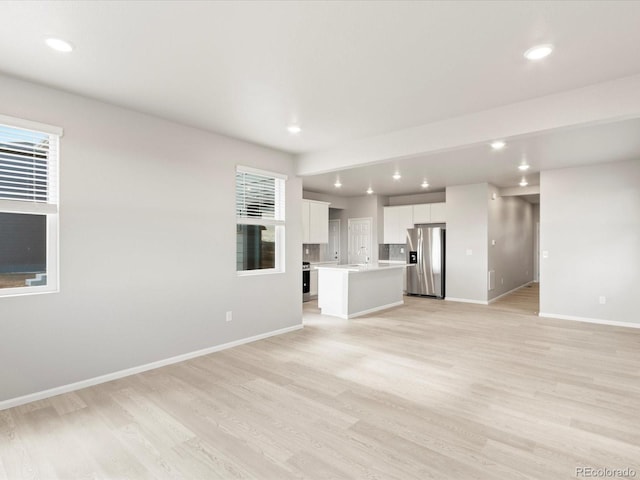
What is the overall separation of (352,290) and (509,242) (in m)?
4.91

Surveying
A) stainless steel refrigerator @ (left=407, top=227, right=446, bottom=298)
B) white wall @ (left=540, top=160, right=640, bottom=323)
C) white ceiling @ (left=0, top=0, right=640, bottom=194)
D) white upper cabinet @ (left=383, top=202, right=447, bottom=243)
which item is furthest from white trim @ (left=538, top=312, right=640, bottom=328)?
white ceiling @ (left=0, top=0, right=640, bottom=194)

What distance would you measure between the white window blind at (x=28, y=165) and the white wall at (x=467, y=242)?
7.18 metres

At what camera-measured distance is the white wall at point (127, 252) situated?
2.94 meters

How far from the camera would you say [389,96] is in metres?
3.15

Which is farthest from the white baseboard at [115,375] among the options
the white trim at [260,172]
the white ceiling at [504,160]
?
the white ceiling at [504,160]

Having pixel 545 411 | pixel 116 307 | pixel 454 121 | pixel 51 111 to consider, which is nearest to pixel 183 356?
pixel 116 307

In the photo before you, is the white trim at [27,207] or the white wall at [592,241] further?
the white wall at [592,241]

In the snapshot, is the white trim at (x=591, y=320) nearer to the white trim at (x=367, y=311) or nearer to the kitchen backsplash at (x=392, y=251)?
the white trim at (x=367, y=311)

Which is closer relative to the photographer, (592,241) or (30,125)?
(30,125)

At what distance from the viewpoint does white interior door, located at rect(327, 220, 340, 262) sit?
32.9 ft

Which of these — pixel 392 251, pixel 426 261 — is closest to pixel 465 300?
pixel 426 261

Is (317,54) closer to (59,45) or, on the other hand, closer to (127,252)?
(59,45)

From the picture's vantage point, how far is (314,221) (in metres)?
8.27

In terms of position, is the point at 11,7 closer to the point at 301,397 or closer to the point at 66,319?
the point at 66,319
